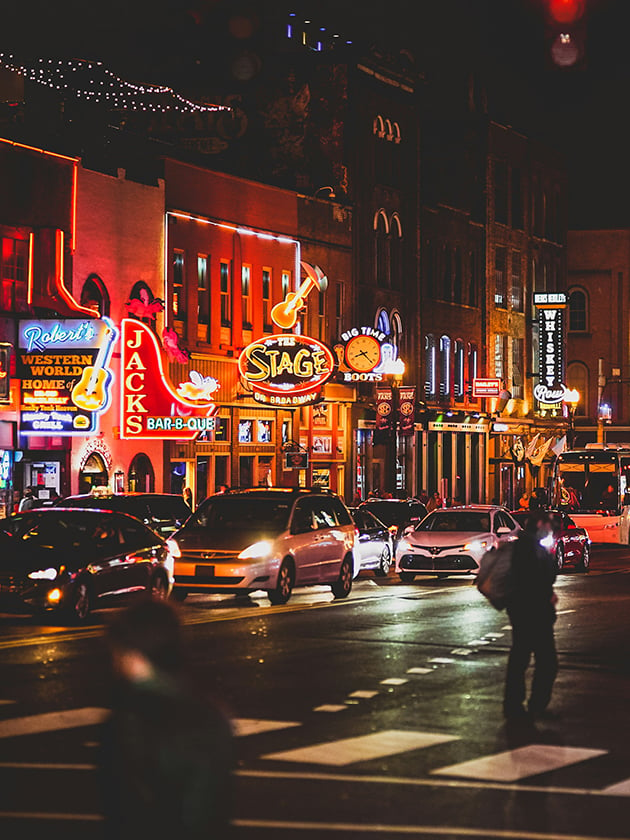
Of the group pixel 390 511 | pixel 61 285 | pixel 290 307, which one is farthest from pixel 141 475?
pixel 290 307

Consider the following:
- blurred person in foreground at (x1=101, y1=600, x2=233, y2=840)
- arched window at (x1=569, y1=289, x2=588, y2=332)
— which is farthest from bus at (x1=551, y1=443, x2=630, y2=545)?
blurred person in foreground at (x1=101, y1=600, x2=233, y2=840)

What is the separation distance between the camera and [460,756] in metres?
11.8

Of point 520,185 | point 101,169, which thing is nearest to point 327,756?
point 101,169

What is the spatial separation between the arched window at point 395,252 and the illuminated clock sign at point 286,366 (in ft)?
47.4

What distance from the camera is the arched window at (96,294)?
39.8m

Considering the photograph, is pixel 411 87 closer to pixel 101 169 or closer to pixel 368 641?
pixel 101 169

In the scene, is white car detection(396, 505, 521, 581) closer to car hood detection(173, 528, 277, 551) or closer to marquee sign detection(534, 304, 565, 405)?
car hood detection(173, 528, 277, 551)

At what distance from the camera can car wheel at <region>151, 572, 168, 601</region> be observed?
2334 centimetres

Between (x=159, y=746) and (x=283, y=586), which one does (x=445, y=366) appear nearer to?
(x=283, y=586)

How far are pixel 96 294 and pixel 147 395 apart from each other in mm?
2791

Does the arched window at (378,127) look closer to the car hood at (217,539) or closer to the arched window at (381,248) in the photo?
the arched window at (381,248)

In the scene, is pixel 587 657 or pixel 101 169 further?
pixel 101 169

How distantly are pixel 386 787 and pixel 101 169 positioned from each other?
3184cm

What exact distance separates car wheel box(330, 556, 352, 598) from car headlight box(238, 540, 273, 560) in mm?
2644
